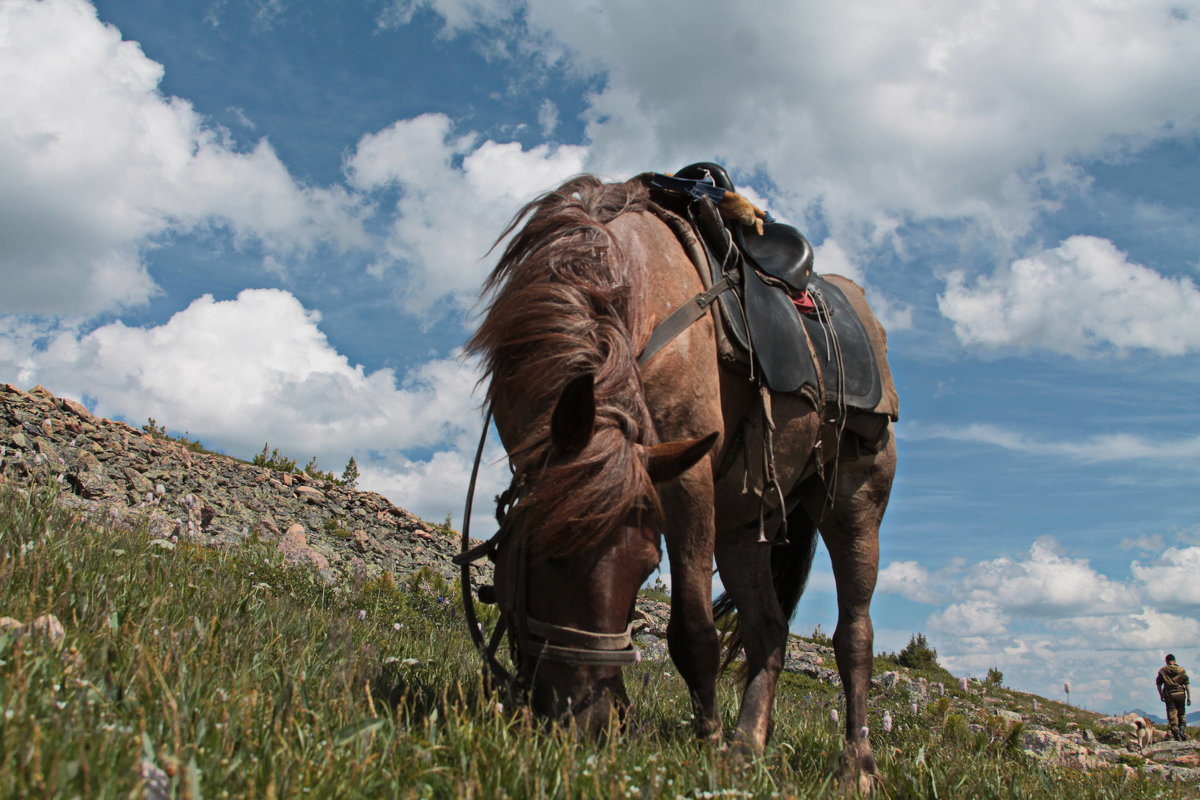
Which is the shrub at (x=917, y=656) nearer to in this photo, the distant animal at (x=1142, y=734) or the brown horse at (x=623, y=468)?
the distant animal at (x=1142, y=734)

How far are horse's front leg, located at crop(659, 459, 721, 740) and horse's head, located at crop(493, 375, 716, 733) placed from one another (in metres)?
0.58

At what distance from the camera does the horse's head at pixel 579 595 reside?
2.75m

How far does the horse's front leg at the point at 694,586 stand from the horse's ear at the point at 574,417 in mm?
766

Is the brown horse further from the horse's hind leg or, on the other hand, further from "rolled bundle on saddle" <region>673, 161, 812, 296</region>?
"rolled bundle on saddle" <region>673, 161, 812, 296</region>

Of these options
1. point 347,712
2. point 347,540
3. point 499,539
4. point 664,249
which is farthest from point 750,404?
point 347,540

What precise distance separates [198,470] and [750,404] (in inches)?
409

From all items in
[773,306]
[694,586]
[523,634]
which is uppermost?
[773,306]

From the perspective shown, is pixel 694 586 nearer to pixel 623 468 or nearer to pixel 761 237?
pixel 623 468

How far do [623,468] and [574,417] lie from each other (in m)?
0.25

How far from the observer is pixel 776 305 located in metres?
4.66

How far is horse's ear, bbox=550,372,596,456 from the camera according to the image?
2.84 m

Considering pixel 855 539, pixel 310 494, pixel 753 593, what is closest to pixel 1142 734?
pixel 855 539

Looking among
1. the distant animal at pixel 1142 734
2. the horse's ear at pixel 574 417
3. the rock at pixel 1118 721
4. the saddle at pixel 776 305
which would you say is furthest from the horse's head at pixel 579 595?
the rock at pixel 1118 721

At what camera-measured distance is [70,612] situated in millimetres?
3076
